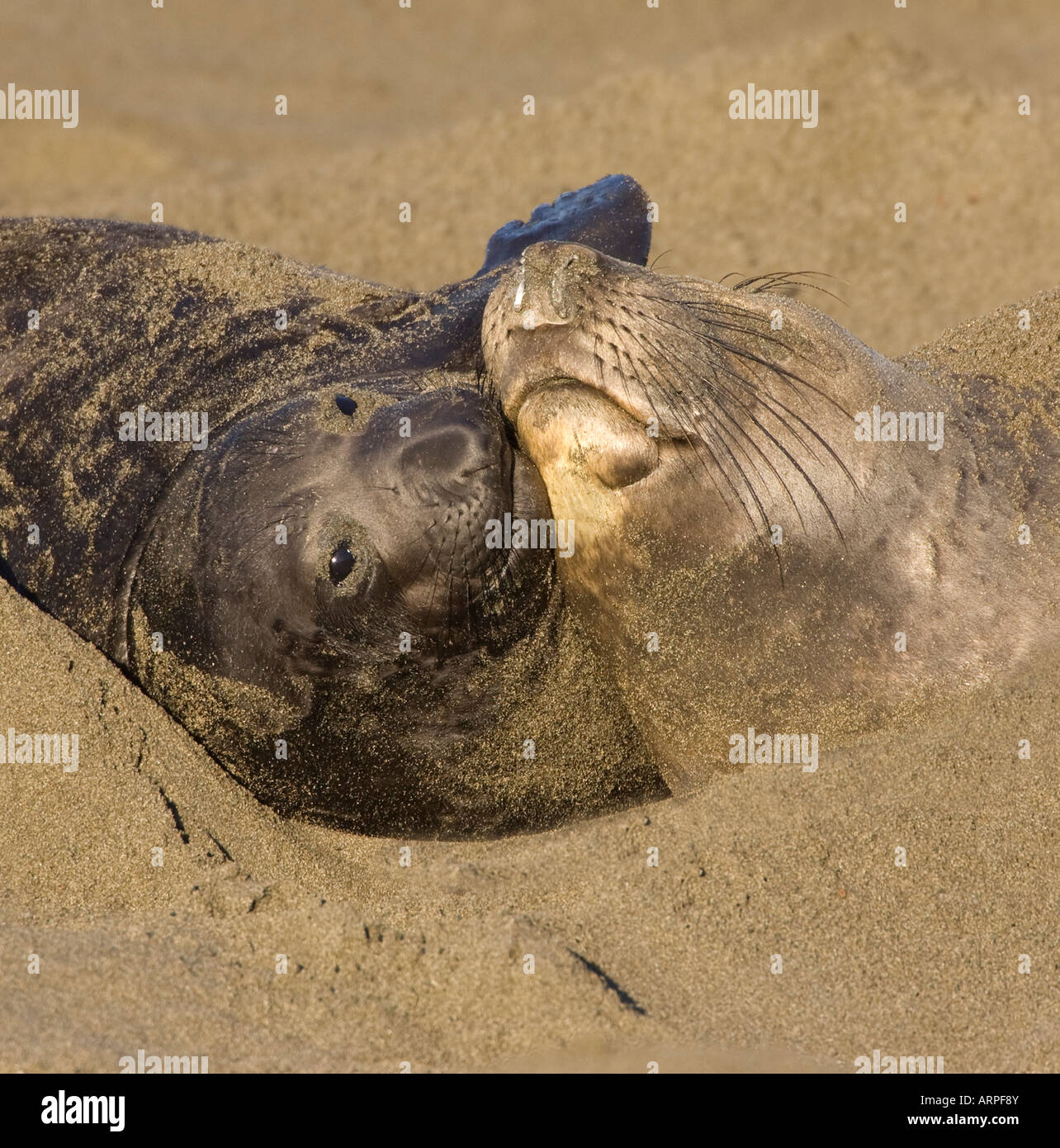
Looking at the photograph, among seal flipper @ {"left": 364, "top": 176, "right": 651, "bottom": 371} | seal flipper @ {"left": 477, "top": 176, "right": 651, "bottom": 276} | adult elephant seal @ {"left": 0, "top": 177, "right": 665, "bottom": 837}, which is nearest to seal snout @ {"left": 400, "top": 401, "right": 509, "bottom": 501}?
adult elephant seal @ {"left": 0, "top": 177, "right": 665, "bottom": 837}

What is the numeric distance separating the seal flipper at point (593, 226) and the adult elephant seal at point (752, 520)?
1748 millimetres

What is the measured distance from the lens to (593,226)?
6148mm

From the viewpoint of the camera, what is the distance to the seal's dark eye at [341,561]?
416 centimetres

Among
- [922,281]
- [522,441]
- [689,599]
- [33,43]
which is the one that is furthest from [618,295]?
[33,43]

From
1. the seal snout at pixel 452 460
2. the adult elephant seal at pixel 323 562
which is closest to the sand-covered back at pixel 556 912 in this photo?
the adult elephant seal at pixel 323 562

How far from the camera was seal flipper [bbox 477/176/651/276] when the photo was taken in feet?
19.9

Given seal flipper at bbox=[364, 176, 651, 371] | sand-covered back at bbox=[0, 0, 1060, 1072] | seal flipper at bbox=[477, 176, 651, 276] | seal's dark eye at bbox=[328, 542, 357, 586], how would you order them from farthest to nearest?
seal flipper at bbox=[477, 176, 651, 276] < seal flipper at bbox=[364, 176, 651, 371] < seal's dark eye at bbox=[328, 542, 357, 586] < sand-covered back at bbox=[0, 0, 1060, 1072]

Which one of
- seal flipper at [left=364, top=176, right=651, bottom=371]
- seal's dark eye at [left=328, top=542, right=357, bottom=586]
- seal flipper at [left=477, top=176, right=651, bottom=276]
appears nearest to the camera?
seal's dark eye at [left=328, top=542, right=357, bottom=586]

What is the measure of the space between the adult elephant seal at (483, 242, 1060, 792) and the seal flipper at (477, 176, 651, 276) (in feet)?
5.73

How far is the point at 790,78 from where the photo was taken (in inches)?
382

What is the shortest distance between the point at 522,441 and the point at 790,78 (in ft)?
20.7

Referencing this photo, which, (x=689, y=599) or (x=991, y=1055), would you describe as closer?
(x=991, y=1055)

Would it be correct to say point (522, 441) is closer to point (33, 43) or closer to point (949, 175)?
point (949, 175)

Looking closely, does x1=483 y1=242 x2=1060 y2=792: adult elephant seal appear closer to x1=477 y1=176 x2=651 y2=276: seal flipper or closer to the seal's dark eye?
the seal's dark eye
